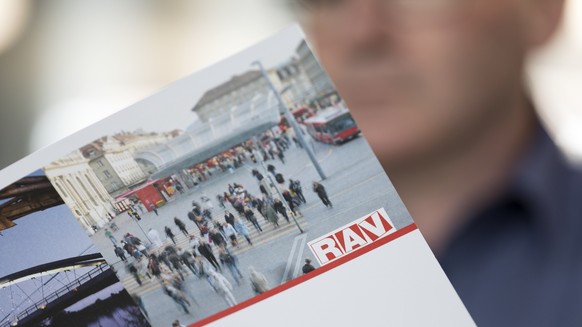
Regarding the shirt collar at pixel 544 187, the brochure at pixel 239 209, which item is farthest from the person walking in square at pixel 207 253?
the shirt collar at pixel 544 187

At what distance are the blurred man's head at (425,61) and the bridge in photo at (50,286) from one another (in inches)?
17.2

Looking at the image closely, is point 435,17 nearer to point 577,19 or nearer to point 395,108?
point 395,108

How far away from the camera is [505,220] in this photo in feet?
3.02

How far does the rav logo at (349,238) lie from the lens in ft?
1.47

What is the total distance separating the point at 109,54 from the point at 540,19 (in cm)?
91

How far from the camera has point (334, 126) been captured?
1.43 feet

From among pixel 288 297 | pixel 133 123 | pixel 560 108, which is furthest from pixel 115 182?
pixel 560 108

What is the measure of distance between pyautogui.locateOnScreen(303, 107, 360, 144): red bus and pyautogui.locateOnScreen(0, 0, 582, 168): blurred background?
64 centimetres

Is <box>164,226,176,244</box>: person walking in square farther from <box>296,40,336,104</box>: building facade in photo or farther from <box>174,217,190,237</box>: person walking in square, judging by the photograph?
<box>296,40,336,104</box>: building facade in photo

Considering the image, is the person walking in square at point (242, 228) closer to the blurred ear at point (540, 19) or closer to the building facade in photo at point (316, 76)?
the building facade in photo at point (316, 76)

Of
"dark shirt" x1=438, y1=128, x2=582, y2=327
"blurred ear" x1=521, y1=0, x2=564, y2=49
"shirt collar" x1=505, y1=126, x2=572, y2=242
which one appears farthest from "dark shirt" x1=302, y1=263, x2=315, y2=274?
"blurred ear" x1=521, y1=0, x2=564, y2=49

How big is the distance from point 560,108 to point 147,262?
898mm

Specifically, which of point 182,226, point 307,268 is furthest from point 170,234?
point 307,268

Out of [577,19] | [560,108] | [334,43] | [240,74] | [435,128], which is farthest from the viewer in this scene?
[577,19]
